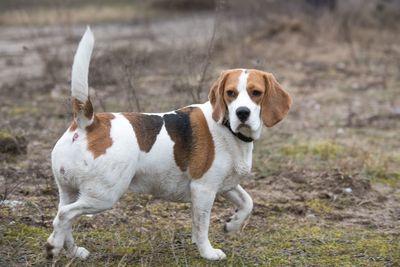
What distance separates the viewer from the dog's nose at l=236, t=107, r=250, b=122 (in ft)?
15.9

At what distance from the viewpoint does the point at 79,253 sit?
5133mm

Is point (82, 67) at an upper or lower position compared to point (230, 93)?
upper

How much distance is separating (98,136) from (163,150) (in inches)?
19.1

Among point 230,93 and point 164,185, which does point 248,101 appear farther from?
point 164,185

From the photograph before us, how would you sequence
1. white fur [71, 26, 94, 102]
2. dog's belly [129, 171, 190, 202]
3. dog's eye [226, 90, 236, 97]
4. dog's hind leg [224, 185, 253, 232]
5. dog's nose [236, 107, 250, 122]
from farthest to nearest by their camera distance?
dog's hind leg [224, 185, 253, 232] < dog's belly [129, 171, 190, 202] < dog's eye [226, 90, 236, 97] < dog's nose [236, 107, 250, 122] < white fur [71, 26, 94, 102]

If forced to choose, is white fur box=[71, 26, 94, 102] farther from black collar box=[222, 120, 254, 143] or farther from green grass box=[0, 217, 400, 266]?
green grass box=[0, 217, 400, 266]

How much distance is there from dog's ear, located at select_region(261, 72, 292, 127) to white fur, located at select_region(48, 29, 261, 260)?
0.07m

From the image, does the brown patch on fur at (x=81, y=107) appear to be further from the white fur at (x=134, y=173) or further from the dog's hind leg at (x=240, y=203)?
the dog's hind leg at (x=240, y=203)

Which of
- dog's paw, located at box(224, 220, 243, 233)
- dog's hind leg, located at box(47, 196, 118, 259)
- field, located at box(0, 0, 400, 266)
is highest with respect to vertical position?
dog's hind leg, located at box(47, 196, 118, 259)

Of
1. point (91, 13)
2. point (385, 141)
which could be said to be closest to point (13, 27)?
point (91, 13)

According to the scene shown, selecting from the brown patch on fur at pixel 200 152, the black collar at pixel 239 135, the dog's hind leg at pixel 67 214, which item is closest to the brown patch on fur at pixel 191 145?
the brown patch on fur at pixel 200 152

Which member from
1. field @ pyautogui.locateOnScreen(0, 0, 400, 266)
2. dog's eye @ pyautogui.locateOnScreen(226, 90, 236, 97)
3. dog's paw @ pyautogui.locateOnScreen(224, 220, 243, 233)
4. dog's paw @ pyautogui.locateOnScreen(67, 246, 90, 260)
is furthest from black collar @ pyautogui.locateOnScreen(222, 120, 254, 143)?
dog's paw @ pyautogui.locateOnScreen(67, 246, 90, 260)

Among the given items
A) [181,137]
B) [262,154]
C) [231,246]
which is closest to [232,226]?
[231,246]

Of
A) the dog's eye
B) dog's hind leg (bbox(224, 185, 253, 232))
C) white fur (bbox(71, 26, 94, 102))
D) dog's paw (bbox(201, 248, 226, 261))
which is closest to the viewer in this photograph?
white fur (bbox(71, 26, 94, 102))
